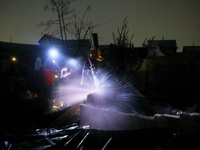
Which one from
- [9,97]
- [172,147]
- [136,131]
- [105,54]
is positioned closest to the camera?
[172,147]

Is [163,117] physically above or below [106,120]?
above

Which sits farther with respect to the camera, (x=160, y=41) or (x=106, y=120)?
(x=160, y=41)

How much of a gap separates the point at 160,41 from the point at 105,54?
27834mm

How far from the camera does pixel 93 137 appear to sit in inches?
183

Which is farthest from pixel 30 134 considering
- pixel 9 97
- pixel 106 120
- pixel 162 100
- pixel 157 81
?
pixel 157 81

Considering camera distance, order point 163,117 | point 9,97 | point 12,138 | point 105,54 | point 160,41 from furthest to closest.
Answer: point 160,41
point 105,54
point 9,97
point 163,117
point 12,138

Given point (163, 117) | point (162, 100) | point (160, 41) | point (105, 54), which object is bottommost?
point (162, 100)

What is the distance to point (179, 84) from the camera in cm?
1634

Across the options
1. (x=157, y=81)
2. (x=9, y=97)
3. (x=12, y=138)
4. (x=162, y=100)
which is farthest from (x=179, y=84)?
(x=12, y=138)

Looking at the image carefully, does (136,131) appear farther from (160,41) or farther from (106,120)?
(160,41)

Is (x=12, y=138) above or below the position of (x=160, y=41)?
below

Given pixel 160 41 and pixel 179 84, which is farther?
pixel 160 41

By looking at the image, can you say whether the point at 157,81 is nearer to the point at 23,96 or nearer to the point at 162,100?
the point at 162,100

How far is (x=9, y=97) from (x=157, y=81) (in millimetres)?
11551
